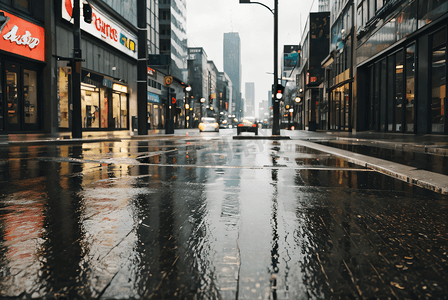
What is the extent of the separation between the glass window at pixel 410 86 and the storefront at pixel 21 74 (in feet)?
70.1

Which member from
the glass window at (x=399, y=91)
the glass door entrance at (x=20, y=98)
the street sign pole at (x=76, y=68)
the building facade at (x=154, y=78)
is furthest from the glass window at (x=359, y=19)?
the building facade at (x=154, y=78)

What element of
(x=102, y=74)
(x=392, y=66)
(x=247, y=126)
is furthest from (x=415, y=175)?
(x=102, y=74)

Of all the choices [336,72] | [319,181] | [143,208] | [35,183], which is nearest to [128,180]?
[35,183]

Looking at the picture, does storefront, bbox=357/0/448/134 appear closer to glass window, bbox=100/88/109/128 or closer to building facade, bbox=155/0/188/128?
glass window, bbox=100/88/109/128

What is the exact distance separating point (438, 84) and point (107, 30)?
25025 mm

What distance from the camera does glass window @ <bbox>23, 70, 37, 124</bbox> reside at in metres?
22.3

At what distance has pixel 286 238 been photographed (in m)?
3.41

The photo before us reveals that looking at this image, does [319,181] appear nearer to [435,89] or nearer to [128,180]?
[128,180]

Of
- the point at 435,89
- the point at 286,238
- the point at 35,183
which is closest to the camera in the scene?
the point at 286,238

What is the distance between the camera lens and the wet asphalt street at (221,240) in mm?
2354

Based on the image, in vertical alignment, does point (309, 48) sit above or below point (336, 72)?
above

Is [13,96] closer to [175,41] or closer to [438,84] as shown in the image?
[438,84]

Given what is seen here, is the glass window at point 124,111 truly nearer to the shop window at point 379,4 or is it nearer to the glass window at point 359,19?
the glass window at point 359,19

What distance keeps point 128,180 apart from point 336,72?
3641 centimetres
